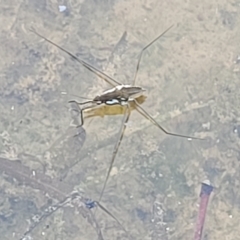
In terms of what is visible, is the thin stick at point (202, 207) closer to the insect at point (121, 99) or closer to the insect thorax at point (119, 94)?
the insect at point (121, 99)

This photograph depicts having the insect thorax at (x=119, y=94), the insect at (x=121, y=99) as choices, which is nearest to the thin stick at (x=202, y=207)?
the insect at (x=121, y=99)

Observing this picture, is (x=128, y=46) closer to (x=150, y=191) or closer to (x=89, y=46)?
(x=89, y=46)

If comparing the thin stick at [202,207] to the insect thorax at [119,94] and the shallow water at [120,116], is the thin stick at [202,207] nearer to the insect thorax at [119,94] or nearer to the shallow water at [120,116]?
the shallow water at [120,116]

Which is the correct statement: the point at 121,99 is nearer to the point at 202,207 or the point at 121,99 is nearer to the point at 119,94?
the point at 119,94

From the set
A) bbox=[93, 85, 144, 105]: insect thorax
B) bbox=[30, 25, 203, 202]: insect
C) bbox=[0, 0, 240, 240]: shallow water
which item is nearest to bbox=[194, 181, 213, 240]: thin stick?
bbox=[0, 0, 240, 240]: shallow water

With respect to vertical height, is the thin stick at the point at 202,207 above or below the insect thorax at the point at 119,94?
below

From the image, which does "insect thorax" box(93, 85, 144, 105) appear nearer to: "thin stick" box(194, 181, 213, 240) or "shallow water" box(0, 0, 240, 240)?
"shallow water" box(0, 0, 240, 240)

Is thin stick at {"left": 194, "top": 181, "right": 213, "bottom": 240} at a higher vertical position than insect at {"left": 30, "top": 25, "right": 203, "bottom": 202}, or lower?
lower
